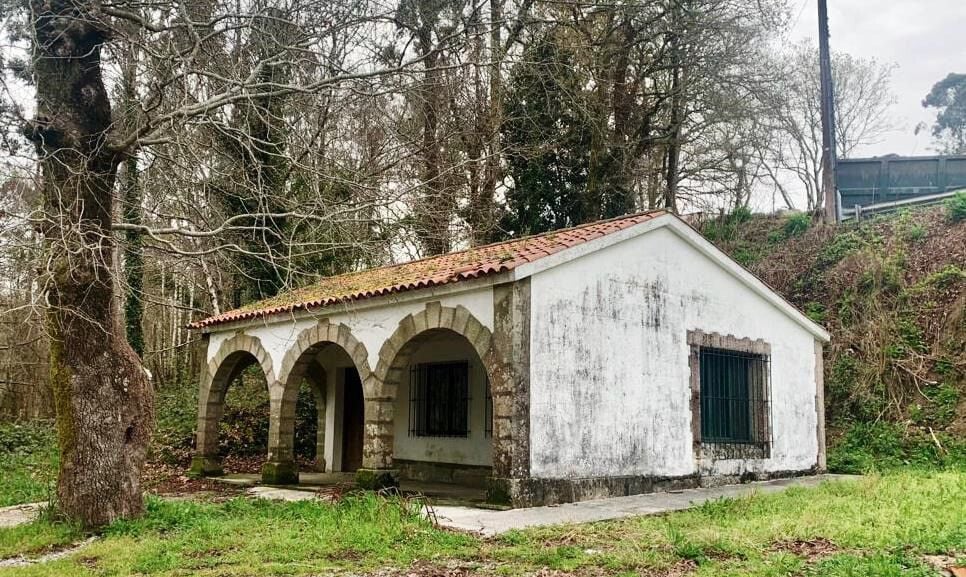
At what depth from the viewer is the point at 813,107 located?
96.9 feet

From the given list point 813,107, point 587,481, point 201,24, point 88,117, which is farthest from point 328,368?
point 813,107

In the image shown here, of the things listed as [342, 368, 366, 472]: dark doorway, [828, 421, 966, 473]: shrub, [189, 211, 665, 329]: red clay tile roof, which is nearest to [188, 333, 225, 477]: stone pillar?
[189, 211, 665, 329]: red clay tile roof

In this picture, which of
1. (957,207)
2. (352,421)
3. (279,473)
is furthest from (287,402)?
(957,207)

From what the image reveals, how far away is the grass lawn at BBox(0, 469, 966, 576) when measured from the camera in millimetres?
6562

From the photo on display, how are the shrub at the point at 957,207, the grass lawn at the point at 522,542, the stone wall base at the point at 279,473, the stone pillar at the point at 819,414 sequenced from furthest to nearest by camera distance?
the shrub at the point at 957,207 < the stone pillar at the point at 819,414 < the stone wall base at the point at 279,473 < the grass lawn at the point at 522,542

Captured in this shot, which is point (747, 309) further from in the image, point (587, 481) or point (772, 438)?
point (587, 481)

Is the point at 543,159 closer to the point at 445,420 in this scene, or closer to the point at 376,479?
the point at 445,420

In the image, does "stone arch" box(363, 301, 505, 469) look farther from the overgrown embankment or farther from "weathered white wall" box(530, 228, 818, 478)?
the overgrown embankment

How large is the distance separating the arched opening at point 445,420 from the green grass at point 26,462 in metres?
5.63

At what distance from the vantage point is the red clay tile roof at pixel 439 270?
1071cm

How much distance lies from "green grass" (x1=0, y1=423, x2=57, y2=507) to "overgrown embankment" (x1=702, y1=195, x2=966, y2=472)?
13.9 metres

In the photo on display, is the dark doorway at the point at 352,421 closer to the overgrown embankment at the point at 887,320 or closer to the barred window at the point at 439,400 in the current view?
the barred window at the point at 439,400

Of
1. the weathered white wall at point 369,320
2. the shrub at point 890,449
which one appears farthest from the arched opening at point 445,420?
the shrub at point 890,449

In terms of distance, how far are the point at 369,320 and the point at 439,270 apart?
125cm
